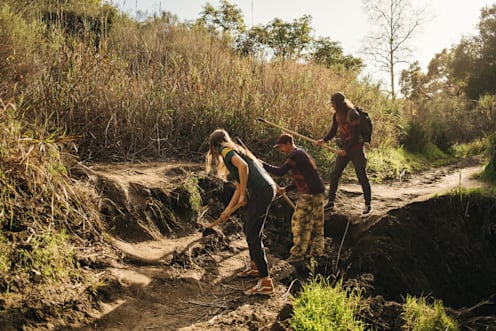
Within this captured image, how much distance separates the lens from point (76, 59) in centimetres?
611

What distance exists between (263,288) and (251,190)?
0.94m

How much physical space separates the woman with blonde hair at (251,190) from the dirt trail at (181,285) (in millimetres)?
305

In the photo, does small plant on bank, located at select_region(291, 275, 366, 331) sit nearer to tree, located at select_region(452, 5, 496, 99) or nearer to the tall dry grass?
the tall dry grass

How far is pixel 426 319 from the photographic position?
13.2 ft

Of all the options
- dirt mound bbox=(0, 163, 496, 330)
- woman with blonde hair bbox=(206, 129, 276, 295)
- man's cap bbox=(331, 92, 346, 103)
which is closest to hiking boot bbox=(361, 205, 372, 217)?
dirt mound bbox=(0, 163, 496, 330)

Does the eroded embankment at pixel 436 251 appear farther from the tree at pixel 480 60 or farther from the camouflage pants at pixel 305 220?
the tree at pixel 480 60

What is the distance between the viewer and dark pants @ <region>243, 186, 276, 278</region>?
406 cm

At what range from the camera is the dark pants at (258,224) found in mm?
4062

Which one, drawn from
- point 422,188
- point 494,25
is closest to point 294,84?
point 422,188

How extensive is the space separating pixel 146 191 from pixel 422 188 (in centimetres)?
543

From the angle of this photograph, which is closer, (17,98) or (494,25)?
(17,98)

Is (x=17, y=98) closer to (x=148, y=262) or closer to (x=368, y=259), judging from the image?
(x=148, y=262)

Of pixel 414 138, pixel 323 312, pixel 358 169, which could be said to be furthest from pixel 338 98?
pixel 414 138

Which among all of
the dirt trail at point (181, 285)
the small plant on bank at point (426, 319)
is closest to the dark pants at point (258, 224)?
the dirt trail at point (181, 285)
